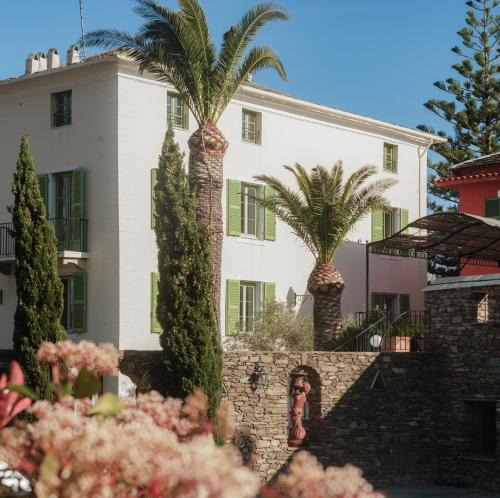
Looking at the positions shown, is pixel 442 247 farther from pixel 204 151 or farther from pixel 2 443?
pixel 2 443

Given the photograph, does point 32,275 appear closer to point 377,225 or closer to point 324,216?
point 324,216

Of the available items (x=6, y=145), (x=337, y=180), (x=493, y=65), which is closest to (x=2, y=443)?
(x=337, y=180)

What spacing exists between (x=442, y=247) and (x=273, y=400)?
23.3 feet

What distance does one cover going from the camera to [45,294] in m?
22.1

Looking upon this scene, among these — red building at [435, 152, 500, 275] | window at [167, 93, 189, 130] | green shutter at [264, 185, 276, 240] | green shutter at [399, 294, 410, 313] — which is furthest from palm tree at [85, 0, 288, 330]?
green shutter at [399, 294, 410, 313]

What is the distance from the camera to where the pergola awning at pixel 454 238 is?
25297mm

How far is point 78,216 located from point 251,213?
515 centimetres

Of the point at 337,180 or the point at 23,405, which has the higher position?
the point at 337,180

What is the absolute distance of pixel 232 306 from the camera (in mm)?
30094

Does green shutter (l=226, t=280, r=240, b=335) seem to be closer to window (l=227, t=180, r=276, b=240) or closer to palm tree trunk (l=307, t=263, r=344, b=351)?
window (l=227, t=180, r=276, b=240)

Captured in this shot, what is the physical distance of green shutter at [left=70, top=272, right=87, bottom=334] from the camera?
28484 millimetres

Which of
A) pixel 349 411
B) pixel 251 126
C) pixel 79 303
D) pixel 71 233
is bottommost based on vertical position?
pixel 349 411

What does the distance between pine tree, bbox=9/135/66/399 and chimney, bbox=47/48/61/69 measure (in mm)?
9037

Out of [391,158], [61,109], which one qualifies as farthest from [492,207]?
[61,109]
